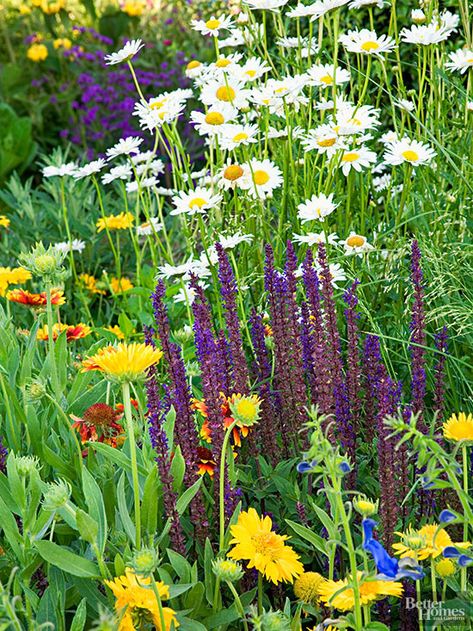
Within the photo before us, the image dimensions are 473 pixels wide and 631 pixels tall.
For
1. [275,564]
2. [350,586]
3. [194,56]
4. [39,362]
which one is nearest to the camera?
[350,586]

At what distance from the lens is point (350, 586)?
1.28m

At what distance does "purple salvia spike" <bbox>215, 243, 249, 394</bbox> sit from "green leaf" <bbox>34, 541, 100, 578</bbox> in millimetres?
498

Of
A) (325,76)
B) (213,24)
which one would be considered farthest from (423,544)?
(213,24)

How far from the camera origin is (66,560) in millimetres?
1411

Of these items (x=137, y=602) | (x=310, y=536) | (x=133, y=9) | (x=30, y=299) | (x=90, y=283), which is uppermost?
(x=137, y=602)

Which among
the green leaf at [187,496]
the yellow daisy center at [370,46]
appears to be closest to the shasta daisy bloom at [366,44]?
the yellow daisy center at [370,46]

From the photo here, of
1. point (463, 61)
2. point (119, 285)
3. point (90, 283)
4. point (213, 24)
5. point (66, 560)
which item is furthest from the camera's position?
point (90, 283)

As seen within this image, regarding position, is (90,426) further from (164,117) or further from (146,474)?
(164,117)

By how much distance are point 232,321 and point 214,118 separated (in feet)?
3.28

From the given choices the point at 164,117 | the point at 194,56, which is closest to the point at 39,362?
the point at 164,117

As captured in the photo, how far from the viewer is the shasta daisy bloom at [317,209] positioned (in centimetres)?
240

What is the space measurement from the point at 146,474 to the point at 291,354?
1.29ft

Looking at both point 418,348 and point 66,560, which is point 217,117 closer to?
point 418,348

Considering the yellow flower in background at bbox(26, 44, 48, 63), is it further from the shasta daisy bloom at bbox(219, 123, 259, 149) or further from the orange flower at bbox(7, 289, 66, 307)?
the orange flower at bbox(7, 289, 66, 307)
